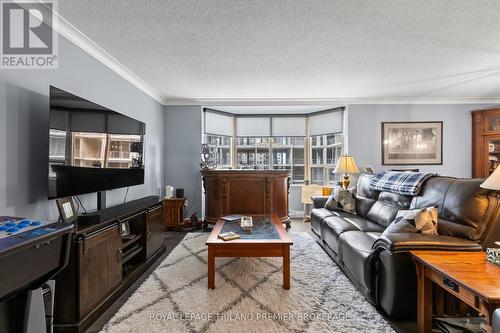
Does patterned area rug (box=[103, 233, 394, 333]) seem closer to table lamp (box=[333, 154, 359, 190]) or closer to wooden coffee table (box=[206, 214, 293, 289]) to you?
wooden coffee table (box=[206, 214, 293, 289])

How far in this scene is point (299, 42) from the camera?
248cm

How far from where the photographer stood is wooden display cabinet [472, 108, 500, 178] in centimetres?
434

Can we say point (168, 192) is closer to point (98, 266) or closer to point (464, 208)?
point (98, 266)

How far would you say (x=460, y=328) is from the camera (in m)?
1.62

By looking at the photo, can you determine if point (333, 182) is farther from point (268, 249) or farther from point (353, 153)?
point (268, 249)

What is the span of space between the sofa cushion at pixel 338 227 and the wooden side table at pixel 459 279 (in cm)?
107

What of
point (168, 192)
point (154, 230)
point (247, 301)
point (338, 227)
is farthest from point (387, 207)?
point (168, 192)

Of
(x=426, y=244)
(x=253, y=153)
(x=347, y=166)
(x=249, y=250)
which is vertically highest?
(x=253, y=153)

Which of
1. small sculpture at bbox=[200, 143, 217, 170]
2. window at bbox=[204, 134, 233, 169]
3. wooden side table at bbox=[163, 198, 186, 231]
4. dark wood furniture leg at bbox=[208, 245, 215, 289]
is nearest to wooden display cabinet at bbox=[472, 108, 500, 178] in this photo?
window at bbox=[204, 134, 233, 169]

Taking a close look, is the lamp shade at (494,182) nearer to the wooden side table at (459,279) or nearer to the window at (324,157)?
the wooden side table at (459,279)

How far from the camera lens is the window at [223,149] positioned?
529 cm

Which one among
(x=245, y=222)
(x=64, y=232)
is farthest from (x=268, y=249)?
(x=64, y=232)

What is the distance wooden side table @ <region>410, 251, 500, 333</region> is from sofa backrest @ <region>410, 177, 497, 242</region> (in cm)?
32

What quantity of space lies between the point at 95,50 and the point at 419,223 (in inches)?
138
